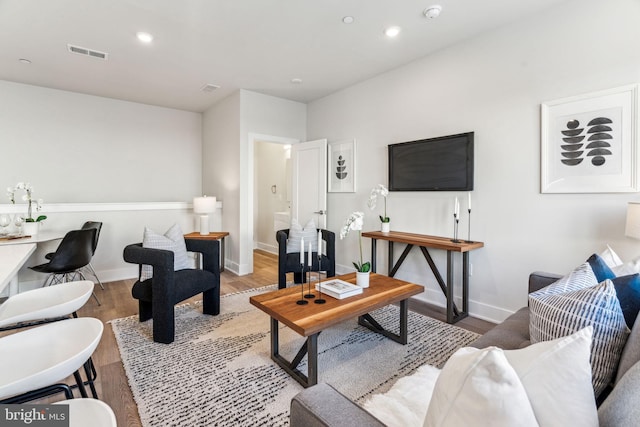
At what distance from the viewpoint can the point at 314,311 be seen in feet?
6.26

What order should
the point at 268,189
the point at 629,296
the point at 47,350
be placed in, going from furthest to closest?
the point at 268,189
the point at 47,350
the point at 629,296

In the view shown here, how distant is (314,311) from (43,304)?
1.47 meters

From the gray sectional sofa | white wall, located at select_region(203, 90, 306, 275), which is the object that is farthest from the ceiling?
the gray sectional sofa

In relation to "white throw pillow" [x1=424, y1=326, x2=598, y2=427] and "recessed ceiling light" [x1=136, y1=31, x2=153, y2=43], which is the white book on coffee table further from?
"recessed ceiling light" [x1=136, y1=31, x2=153, y2=43]

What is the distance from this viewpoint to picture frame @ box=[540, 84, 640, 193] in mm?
2174

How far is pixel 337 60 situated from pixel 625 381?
141 inches

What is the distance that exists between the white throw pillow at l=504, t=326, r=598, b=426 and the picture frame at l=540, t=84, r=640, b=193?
2234 mm

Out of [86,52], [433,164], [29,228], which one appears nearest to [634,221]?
[433,164]

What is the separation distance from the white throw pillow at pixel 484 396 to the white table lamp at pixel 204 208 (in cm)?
422

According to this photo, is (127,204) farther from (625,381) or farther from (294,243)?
(625,381)

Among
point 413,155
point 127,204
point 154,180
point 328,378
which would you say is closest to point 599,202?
point 413,155

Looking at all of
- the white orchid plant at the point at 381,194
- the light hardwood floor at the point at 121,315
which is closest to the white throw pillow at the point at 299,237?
the light hardwood floor at the point at 121,315

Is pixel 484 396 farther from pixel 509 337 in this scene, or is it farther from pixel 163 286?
pixel 163 286

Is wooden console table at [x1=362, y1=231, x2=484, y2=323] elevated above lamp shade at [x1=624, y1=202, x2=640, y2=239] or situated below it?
below
